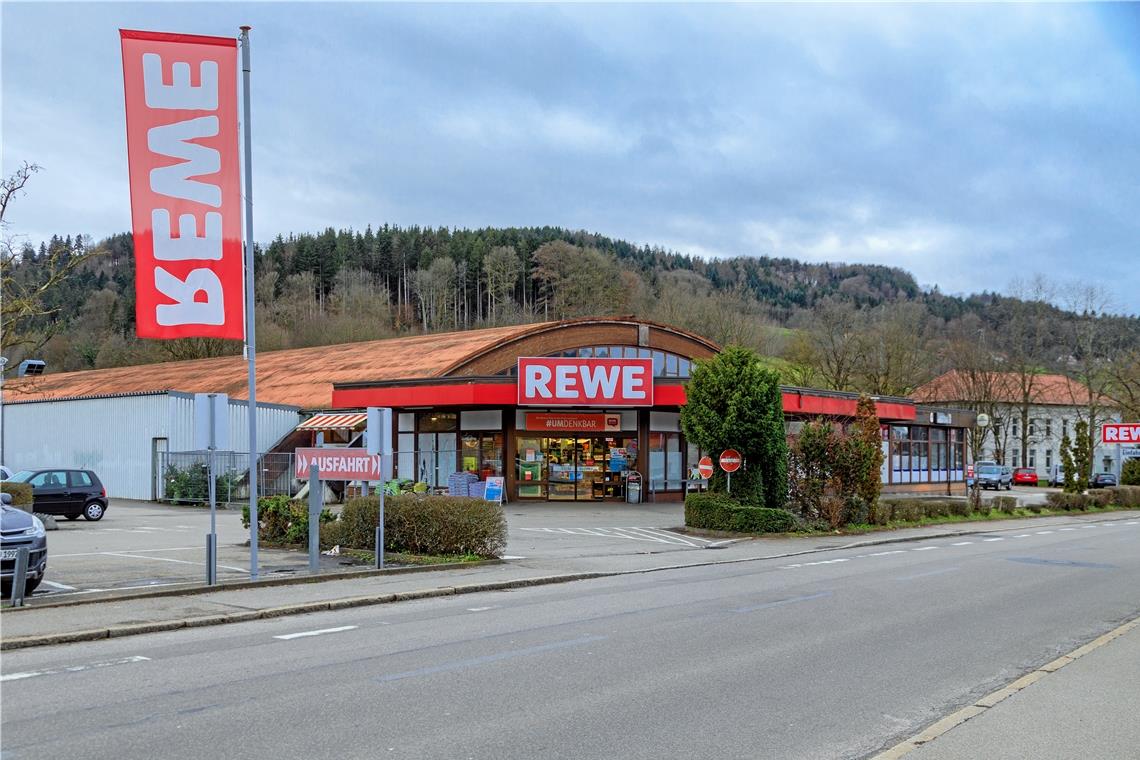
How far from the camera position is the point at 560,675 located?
28.3 feet

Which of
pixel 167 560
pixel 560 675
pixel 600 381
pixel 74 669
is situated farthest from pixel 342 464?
pixel 600 381

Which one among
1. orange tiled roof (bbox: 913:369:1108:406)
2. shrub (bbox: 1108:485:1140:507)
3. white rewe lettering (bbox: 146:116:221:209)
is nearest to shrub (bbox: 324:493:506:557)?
white rewe lettering (bbox: 146:116:221:209)

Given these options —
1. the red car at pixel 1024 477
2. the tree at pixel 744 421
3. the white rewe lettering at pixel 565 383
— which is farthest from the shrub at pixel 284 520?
the red car at pixel 1024 477

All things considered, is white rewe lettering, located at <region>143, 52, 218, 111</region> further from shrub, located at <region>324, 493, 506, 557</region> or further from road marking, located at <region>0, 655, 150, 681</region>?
road marking, located at <region>0, 655, 150, 681</region>

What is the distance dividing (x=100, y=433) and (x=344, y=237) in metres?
79.3

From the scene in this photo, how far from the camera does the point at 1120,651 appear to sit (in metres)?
10.1

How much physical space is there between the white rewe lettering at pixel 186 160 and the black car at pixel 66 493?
19.1 m

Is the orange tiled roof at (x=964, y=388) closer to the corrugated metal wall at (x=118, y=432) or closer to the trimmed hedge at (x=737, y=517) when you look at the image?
the trimmed hedge at (x=737, y=517)

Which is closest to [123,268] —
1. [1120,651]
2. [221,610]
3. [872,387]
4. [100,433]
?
[100,433]

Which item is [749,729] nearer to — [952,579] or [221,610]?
[221,610]

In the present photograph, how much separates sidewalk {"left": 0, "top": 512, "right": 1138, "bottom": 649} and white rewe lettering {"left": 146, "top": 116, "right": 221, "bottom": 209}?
18.5ft

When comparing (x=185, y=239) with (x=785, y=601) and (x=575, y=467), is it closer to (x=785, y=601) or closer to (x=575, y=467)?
(x=785, y=601)

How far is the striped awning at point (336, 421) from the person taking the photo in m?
40.5

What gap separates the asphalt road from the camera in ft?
21.6
